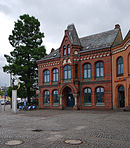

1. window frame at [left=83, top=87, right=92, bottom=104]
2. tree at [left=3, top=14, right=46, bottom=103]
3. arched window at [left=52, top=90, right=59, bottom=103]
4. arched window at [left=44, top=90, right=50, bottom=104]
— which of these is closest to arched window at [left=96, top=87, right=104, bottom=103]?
window frame at [left=83, top=87, right=92, bottom=104]

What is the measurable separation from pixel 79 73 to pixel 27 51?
38.9 feet

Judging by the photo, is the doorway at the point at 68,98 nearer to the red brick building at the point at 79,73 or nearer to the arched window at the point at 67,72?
the red brick building at the point at 79,73

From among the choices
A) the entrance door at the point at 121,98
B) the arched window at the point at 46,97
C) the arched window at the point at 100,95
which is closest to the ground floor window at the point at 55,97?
the arched window at the point at 46,97

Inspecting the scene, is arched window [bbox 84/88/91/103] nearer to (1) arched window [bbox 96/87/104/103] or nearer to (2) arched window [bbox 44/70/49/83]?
(1) arched window [bbox 96/87/104/103]

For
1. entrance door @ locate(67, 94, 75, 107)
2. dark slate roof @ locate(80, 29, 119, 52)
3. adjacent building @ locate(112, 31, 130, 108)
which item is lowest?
entrance door @ locate(67, 94, 75, 107)

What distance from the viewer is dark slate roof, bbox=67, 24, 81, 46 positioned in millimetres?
30834

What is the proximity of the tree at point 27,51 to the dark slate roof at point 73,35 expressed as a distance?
774 cm

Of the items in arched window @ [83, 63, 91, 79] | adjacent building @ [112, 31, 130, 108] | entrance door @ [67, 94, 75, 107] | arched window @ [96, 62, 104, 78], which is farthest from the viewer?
entrance door @ [67, 94, 75, 107]

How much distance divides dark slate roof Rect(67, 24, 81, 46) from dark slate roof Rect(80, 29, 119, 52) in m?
1.54

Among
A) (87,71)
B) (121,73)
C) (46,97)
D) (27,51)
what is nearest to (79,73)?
(87,71)

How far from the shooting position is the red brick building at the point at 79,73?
27.4 m

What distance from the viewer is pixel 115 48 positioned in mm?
25734

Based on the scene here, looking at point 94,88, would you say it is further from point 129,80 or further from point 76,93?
point 129,80

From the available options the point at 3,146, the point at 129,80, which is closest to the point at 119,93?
the point at 129,80
